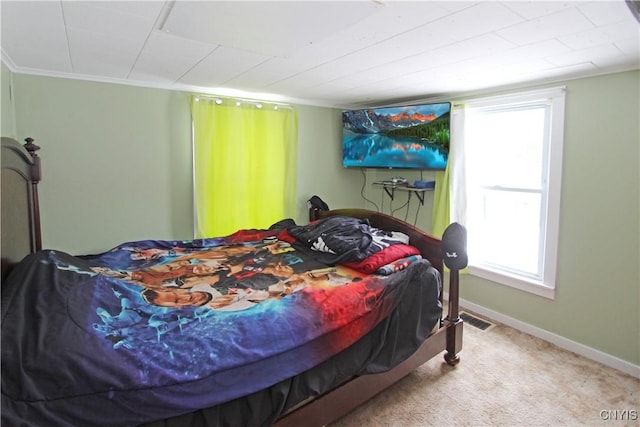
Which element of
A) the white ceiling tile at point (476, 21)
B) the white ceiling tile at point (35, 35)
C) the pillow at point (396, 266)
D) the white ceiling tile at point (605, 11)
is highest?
the white ceiling tile at point (35, 35)

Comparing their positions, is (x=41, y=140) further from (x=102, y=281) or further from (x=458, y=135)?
(x=458, y=135)

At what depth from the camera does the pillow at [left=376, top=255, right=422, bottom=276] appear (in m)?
2.26

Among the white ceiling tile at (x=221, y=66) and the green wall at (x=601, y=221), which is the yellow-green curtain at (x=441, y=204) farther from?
the white ceiling tile at (x=221, y=66)

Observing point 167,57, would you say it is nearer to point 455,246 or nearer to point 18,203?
point 18,203

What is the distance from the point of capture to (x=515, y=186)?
10.0 ft

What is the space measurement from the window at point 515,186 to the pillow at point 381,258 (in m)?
1.17

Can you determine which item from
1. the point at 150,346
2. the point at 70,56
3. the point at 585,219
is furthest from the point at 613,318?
the point at 70,56

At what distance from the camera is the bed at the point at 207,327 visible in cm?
117

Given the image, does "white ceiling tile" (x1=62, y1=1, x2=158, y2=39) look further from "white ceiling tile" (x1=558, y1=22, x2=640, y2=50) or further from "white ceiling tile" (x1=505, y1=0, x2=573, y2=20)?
"white ceiling tile" (x1=558, y1=22, x2=640, y2=50)

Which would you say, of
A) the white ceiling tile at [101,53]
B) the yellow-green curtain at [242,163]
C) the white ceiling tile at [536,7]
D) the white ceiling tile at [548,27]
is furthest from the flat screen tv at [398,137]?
the white ceiling tile at [101,53]

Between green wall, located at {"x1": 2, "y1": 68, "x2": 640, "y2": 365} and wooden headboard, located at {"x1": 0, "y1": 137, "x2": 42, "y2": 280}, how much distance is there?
655mm

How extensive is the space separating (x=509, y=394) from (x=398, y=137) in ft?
7.80

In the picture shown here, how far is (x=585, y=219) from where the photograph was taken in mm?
2582

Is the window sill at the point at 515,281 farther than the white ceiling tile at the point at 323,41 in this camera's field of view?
Yes
